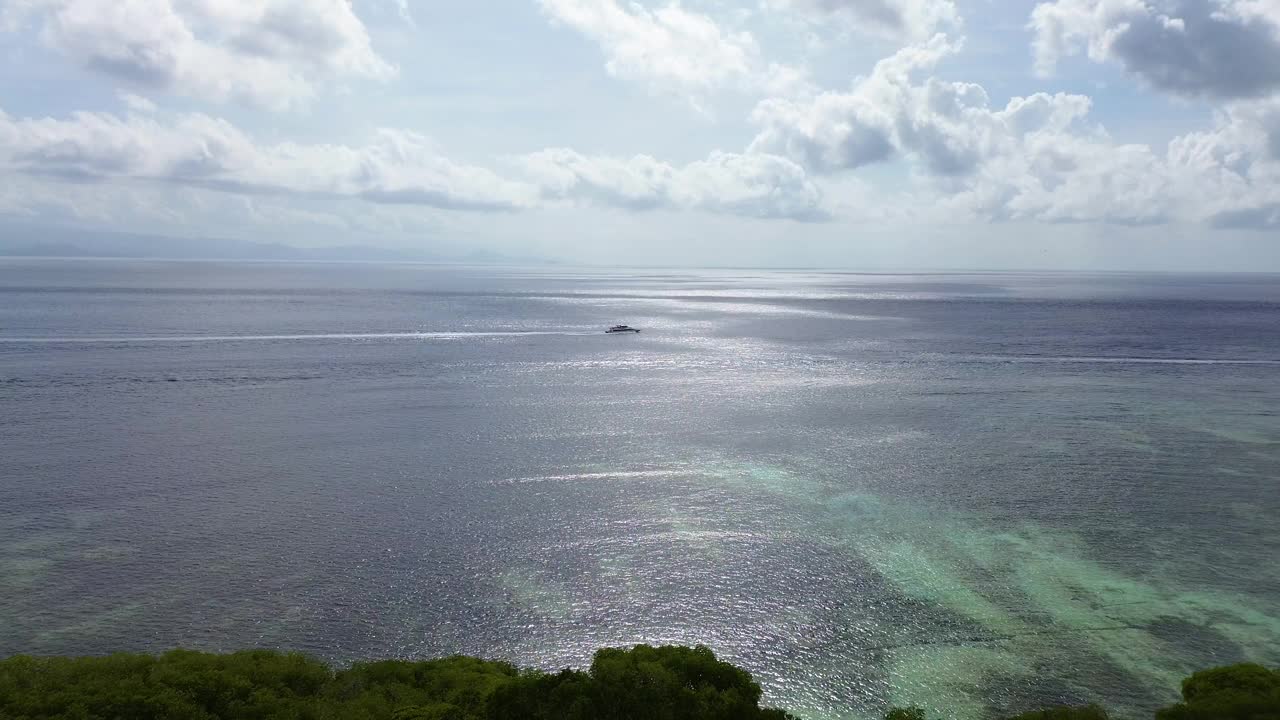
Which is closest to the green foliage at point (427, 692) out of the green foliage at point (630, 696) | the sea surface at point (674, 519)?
the green foliage at point (630, 696)

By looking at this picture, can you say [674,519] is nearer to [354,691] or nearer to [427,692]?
[427,692]

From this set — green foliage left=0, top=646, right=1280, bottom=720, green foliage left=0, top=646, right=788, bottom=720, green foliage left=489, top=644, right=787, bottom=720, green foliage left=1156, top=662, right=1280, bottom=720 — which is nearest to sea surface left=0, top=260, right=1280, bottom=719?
green foliage left=1156, top=662, right=1280, bottom=720

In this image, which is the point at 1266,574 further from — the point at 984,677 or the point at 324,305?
the point at 324,305

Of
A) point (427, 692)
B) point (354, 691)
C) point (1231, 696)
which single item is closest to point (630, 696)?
point (427, 692)

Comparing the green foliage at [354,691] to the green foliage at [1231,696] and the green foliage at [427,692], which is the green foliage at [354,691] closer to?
the green foliage at [427,692]

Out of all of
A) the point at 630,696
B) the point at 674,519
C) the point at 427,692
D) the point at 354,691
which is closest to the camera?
the point at 630,696

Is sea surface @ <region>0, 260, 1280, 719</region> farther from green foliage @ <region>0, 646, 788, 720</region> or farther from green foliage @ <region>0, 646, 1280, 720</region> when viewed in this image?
green foliage @ <region>0, 646, 788, 720</region>
